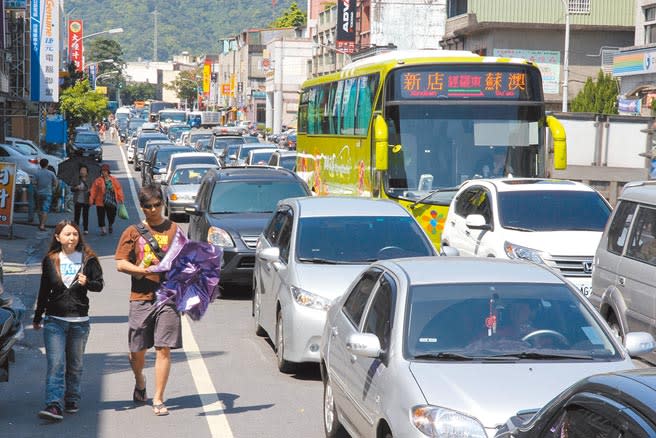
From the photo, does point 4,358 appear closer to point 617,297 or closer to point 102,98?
point 617,297

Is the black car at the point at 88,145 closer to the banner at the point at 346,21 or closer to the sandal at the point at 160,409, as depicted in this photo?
the banner at the point at 346,21

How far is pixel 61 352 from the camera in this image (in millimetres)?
8992

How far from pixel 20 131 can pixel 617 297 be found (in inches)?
2165

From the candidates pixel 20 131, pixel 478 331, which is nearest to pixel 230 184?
pixel 478 331

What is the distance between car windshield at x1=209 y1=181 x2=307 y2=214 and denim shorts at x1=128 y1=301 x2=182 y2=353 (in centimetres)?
829

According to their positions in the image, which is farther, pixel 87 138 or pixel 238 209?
pixel 87 138

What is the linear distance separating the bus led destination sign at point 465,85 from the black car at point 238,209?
2379 mm

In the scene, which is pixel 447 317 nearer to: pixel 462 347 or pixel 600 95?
pixel 462 347

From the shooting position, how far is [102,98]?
6550 cm

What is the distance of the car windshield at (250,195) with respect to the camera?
57.7 ft

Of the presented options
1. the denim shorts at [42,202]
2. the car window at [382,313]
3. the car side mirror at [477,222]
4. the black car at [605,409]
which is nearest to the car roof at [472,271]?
the car window at [382,313]

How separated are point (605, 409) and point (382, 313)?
3.37m

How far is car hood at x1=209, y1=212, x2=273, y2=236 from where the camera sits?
16.4 metres

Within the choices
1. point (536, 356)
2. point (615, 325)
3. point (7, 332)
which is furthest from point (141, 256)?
point (615, 325)
